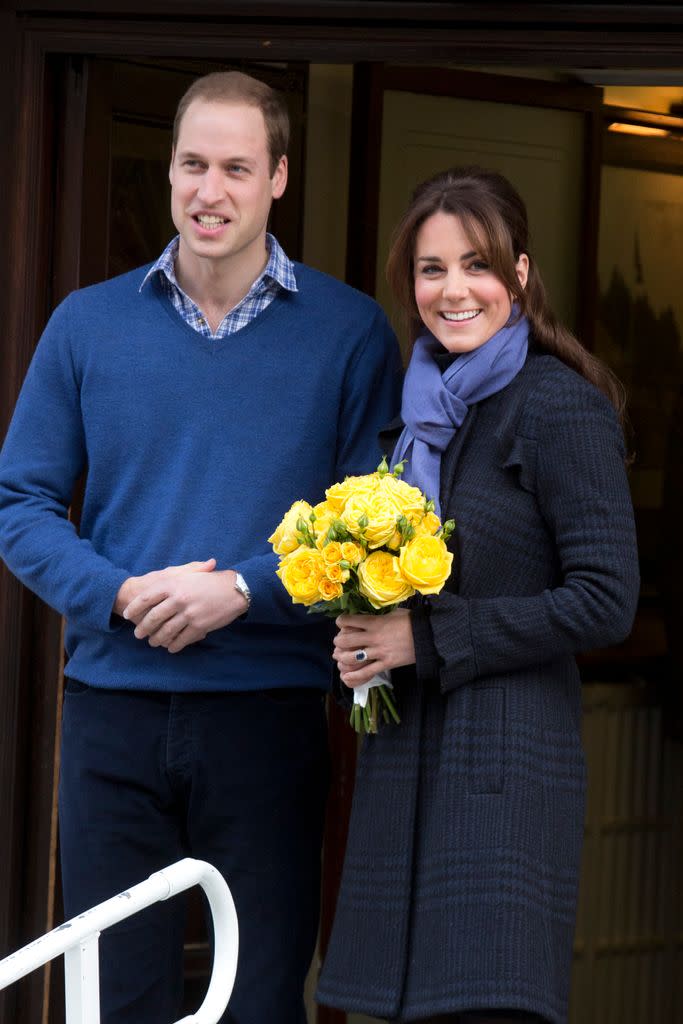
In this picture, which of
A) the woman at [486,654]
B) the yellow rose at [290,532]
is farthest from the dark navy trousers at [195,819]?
the yellow rose at [290,532]

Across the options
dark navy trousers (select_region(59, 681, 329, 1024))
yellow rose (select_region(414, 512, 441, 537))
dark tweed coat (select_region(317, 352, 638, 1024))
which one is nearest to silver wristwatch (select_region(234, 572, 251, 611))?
dark navy trousers (select_region(59, 681, 329, 1024))

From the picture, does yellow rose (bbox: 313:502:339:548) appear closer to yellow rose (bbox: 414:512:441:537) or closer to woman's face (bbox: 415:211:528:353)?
yellow rose (bbox: 414:512:441:537)

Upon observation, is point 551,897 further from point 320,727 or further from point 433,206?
point 433,206

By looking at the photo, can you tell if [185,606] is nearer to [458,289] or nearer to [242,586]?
[242,586]

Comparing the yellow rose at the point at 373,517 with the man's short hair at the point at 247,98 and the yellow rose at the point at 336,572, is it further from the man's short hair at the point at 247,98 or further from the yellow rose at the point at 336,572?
the man's short hair at the point at 247,98

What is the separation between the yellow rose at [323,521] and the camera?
230cm

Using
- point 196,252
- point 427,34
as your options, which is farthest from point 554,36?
point 196,252

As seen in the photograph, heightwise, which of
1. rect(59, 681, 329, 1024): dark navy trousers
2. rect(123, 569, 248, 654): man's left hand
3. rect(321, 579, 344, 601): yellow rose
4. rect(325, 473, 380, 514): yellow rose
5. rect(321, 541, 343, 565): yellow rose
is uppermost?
rect(325, 473, 380, 514): yellow rose

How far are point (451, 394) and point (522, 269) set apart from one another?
257 mm

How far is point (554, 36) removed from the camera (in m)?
2.95

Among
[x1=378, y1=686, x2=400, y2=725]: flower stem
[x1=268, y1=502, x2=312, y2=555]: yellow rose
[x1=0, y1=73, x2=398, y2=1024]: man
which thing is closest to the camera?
[x1=268, y1=502, x2=312, y2=555]: yellow rose

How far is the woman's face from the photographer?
2.49 meters

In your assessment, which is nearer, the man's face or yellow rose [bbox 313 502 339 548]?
yellow rose [bbox 313 502 339 548]

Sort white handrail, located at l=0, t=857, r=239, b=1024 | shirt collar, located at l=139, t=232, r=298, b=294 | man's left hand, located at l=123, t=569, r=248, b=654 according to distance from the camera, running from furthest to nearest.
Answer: shirt collar, located at l=139, t=232, r=298, b=294
man's left hand, located at l=123, t=569, r=248, b=654
white handrail, located at l=0, t=857, r=239, b=1024
